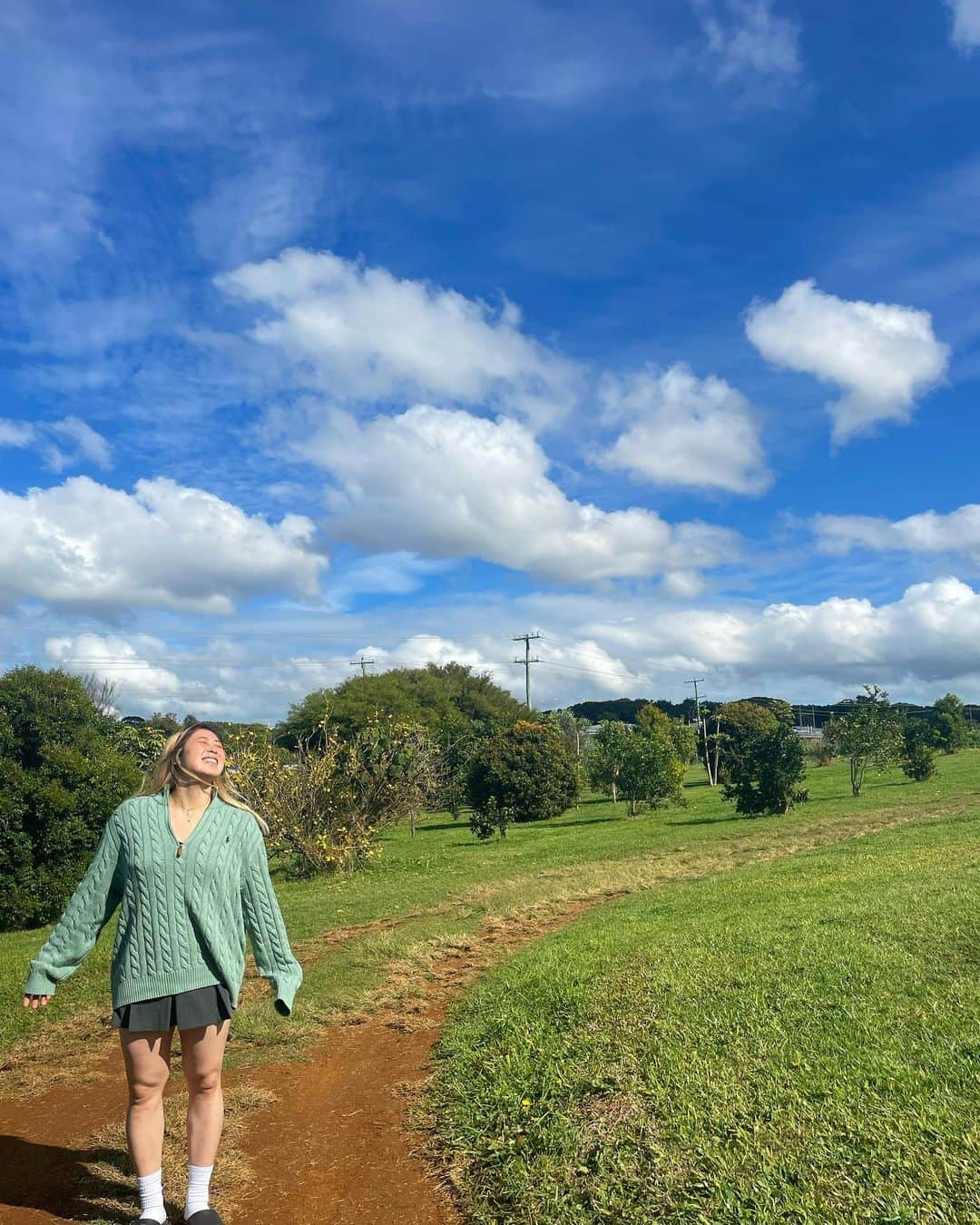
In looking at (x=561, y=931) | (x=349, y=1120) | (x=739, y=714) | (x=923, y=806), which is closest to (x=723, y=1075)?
(x=349, y=1120)

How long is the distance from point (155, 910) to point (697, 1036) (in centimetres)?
337

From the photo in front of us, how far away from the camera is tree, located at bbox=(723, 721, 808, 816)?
81.9ft

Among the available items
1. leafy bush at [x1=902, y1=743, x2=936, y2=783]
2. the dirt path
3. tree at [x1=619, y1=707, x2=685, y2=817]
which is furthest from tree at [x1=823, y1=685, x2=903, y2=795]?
the dirt path

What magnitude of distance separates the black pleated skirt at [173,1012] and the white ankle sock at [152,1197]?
0.61 metres

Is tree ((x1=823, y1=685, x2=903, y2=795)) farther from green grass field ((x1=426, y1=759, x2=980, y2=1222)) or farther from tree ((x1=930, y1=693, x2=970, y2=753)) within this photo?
green grass field ((x1=426, y1=759, x2=980, y2=1222))

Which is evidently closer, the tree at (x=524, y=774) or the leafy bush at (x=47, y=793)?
the leafy bush at (x=47, y=793)

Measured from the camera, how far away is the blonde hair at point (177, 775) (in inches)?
144

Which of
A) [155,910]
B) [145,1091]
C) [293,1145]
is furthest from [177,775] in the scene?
[293,1145]

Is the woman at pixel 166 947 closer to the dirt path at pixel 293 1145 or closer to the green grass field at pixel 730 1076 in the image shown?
the dirt path at pixel 293 1145

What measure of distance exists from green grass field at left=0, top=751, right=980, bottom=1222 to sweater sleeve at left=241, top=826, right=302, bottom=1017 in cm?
128

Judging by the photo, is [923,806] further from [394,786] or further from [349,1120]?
[349,1120]

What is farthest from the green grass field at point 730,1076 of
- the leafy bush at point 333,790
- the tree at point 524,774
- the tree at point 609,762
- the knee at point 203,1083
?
the tree at point 609,762

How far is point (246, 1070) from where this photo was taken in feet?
18.3

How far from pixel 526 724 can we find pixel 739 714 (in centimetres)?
3178
